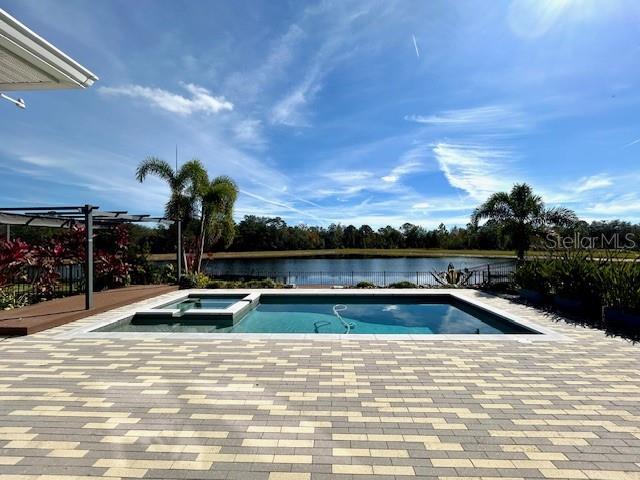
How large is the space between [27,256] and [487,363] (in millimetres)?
9717

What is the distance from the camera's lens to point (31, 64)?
3633 mm

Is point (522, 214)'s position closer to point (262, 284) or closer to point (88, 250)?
point (262, 284)

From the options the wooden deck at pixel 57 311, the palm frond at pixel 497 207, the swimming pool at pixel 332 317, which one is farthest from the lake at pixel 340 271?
the wooden deck at pixel 57 311

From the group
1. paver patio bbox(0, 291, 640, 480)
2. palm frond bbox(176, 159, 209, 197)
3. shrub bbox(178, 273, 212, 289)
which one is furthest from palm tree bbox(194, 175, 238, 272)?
paver patio bbox(0, 291, 640, 480)

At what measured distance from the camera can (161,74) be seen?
31.4 feet

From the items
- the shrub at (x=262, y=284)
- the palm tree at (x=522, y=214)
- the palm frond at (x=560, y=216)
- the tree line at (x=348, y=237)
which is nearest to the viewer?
the shrub at (x=262, y=284)

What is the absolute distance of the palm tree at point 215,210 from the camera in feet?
46.5

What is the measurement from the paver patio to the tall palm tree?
9.73 metres

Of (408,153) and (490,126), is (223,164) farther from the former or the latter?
(490,126)

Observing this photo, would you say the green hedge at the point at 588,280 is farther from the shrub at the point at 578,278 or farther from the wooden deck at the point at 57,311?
the wooden deck at the point at 57,311

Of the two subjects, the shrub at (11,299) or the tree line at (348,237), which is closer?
the shrub at (11,299)

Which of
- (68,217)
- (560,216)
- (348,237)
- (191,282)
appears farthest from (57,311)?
(348,237)

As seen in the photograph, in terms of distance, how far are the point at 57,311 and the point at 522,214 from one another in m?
14.6

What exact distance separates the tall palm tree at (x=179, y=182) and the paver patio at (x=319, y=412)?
9.73m
